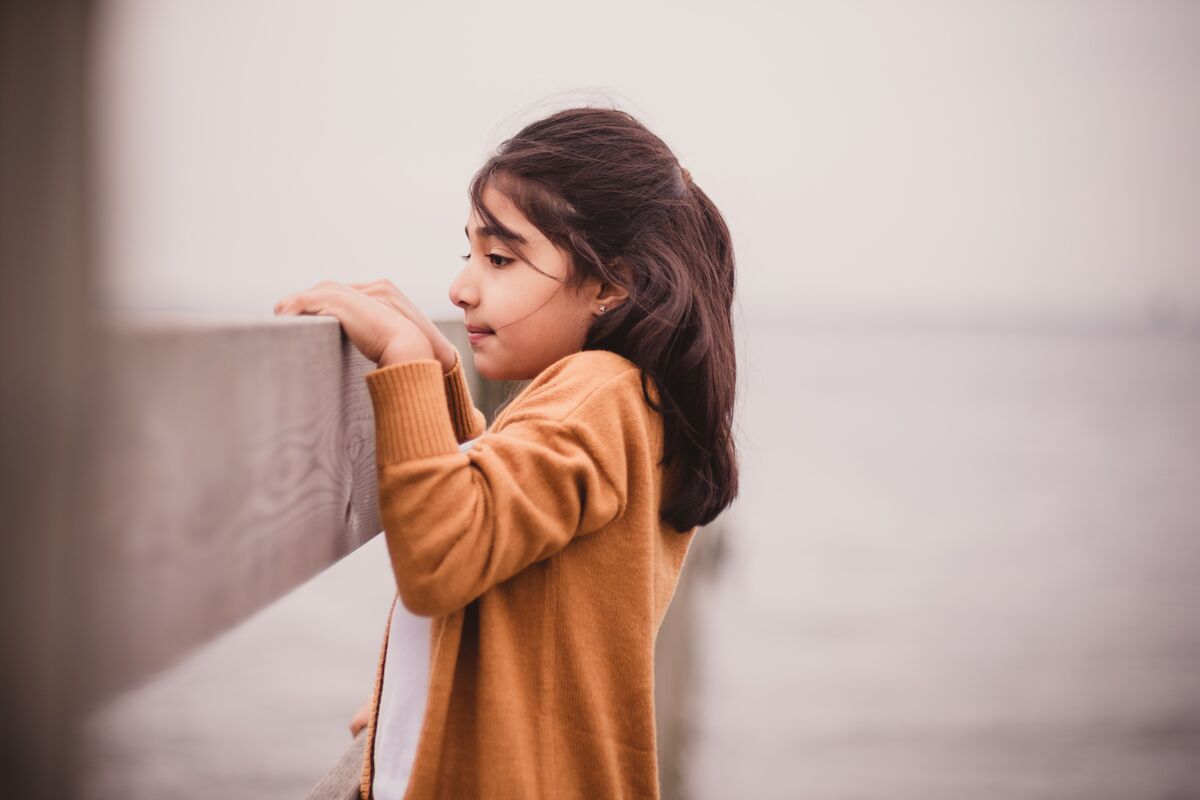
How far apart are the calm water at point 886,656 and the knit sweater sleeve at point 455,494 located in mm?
287

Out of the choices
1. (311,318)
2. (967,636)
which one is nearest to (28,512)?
(311,318)

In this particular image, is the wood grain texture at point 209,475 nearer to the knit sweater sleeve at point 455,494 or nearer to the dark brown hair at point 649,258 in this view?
the knit sweater sleeve at point 455,494

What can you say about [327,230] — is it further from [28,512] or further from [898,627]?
[898,627]

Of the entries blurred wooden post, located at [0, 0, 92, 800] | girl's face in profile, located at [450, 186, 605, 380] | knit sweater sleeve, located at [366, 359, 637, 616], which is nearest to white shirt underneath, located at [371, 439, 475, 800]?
knit sweater sleeve, located at [366, 359, 637, 616]

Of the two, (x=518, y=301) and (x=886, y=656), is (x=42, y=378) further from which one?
(x=886, y=656)

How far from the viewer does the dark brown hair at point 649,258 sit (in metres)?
1.46

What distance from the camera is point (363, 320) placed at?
1.07 metres

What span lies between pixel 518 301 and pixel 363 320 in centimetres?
45

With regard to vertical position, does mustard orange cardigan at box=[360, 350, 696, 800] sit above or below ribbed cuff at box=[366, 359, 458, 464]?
below

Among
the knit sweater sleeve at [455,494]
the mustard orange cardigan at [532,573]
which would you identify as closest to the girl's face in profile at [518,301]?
the mustard orange cardigan at [532,573]

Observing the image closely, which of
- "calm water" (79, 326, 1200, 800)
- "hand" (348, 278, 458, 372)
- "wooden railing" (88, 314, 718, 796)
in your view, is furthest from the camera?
"calm water" (79, 326, 1200, 800)

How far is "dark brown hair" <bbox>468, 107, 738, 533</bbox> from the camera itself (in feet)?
4.81

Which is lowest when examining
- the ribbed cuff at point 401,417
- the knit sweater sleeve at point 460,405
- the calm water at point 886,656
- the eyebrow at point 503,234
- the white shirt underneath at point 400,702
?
the calm water at point 886,656

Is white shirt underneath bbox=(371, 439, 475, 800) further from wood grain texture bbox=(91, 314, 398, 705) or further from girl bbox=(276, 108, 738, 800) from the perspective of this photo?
wood grain texture bbox=(91, 314, 398, 705)
